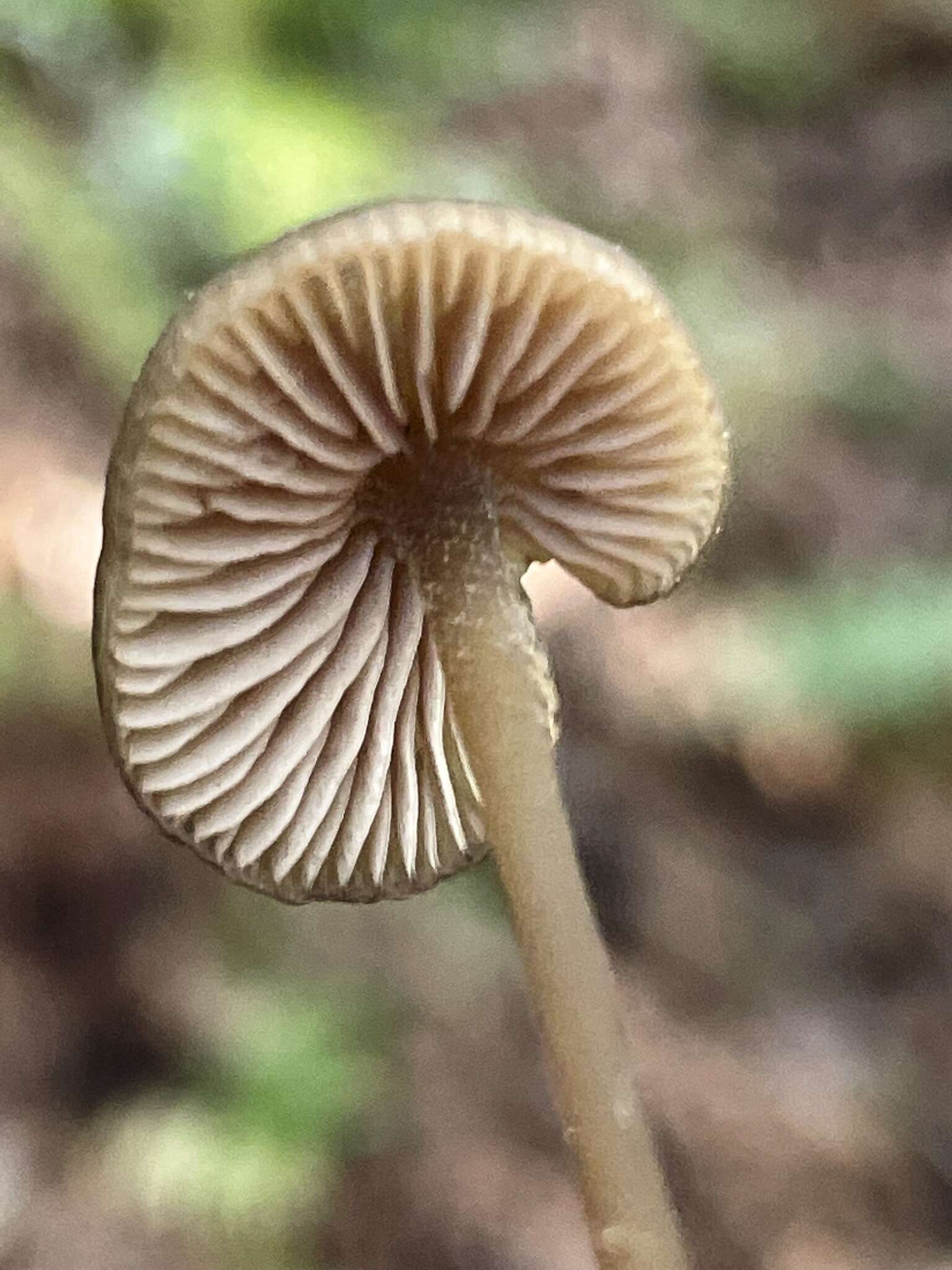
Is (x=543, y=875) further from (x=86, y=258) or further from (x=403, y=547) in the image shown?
(x=86, y=258)

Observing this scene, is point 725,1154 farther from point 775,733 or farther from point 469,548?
point 469,548

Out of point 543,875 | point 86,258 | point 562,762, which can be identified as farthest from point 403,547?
point 86,258

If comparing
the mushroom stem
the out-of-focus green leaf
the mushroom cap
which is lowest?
the mushroom stem

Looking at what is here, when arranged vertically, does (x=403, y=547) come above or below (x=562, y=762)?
below

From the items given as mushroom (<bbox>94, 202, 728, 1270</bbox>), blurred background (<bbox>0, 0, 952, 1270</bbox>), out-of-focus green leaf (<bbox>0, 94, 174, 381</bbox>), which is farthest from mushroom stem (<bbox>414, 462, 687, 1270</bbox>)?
out-of-focus green leaf (<bbox>0, 94, 174, 381</bbox>)

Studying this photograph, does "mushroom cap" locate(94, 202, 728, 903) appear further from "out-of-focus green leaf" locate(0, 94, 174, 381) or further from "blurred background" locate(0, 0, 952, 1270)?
"out-of-focus green leaf" locate(0, 94, 174, 381)

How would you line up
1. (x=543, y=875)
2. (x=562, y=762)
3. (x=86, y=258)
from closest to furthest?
(x=543, y=875) → (x=562, y=762) → (x=86, y=258)

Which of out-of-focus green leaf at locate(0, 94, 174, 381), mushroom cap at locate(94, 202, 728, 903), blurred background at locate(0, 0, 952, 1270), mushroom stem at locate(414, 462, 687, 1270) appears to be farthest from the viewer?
out-of-focus green leaf at locate(0, 94, 174, 381)

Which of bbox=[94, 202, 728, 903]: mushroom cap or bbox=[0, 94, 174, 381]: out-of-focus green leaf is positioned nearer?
bbox=[94, 202, 728, 903]: mushroom cap
